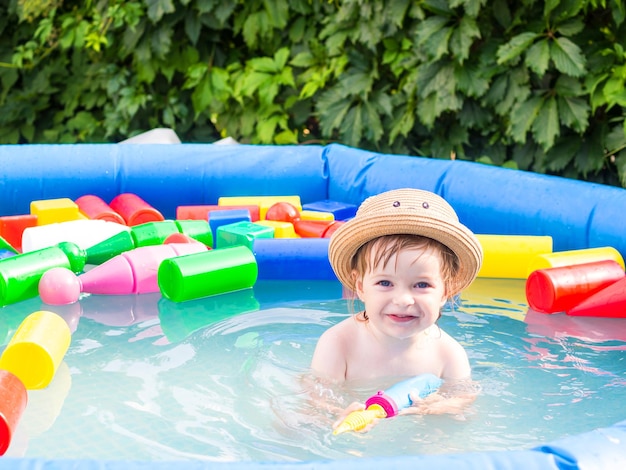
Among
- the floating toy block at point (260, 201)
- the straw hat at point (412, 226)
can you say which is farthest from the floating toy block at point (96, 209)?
the straw hat at point (412, 226)

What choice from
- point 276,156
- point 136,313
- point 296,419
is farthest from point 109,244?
point 296,419

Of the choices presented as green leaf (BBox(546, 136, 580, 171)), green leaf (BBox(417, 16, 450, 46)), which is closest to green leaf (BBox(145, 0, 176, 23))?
green leaf (BBox(417, 16, 450, 46))

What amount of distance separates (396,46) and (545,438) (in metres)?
3.74

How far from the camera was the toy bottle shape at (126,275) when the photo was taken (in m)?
3.77

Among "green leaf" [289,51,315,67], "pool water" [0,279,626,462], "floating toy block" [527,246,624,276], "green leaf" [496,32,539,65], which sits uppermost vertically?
"green leaf" [496,32,539,65]

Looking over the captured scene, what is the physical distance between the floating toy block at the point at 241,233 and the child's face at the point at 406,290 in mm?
1690

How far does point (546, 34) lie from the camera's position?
17.2ft

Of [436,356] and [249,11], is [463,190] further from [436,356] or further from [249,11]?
[249,11]

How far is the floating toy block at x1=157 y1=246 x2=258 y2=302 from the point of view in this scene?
12.1 feet

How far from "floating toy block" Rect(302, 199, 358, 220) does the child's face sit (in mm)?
2278

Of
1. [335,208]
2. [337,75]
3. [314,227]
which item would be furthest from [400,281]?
[337,75]

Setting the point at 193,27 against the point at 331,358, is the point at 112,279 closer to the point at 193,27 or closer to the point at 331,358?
the point at 331,358

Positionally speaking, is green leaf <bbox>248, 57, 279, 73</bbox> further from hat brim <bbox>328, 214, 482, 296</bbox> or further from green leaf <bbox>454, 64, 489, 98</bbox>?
hat brim <bbox>328, 214, 482, 296</bbox>

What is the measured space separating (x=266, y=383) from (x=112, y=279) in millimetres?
1128
